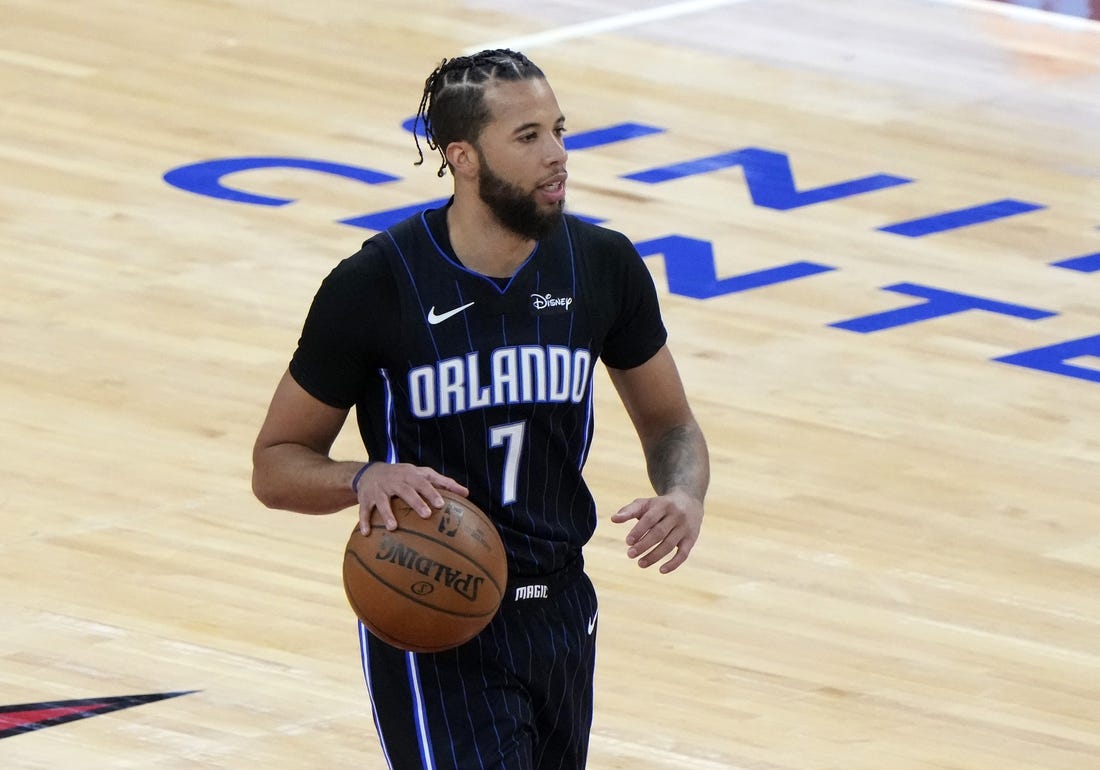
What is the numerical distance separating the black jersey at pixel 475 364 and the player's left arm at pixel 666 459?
0.61 ft

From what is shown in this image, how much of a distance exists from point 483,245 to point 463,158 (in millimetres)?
163

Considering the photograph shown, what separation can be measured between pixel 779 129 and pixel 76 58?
3539mm

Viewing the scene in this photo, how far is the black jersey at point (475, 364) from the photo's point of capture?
425 centimetres

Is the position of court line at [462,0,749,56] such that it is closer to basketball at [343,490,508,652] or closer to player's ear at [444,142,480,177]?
player's ear at [444,142,480,177]

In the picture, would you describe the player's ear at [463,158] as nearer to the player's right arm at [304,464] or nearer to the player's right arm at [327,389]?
the player's right arm at [327,389]

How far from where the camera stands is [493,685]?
171 inches

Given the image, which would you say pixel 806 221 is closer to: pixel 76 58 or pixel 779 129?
pixel 779 129

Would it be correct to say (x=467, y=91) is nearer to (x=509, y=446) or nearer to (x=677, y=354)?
(x=509, y=446)

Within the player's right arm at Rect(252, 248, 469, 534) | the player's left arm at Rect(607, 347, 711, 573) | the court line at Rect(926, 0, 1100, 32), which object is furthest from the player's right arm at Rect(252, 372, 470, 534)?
the court line at Rect(926, 0, 1100, 32)

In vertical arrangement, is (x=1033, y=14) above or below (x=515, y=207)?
below

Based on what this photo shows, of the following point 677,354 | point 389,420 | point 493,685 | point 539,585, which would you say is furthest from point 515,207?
point 677,354

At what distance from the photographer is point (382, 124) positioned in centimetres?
1116

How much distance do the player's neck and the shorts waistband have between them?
56 centimetres

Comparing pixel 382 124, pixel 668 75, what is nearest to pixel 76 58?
pixel 382 124
